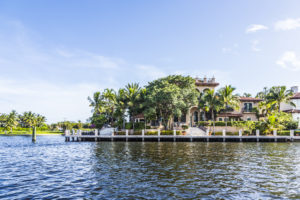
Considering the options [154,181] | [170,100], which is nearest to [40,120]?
[170,100]

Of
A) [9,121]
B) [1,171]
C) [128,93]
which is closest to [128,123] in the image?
[128,93]

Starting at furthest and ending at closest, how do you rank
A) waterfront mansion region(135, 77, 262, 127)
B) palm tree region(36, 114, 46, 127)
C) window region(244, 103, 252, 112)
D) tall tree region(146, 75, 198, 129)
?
1. palm tree region(36, 114, 46, 127)
2. window region(244, 103, 252, 112)
3. waterfront mansion region(135, 77, 262, 127)
4. tall tree region(146, 75, 198, 129)

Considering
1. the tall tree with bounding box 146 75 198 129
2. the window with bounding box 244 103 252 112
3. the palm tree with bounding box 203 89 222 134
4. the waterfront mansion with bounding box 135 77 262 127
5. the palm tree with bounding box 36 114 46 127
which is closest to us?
the tall tree with bounding box 146 75 198 129

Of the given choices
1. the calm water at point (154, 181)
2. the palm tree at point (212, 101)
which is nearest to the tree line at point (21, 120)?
the palm tree at point (212, 101)

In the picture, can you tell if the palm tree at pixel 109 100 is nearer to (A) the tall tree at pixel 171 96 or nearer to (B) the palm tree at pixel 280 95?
(A) the tall tree at pixel 171 96

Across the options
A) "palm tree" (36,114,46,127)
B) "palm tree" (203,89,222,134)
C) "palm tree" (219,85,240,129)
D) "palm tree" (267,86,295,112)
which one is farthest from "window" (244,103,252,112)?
"palm tree" (36,114,46,127)

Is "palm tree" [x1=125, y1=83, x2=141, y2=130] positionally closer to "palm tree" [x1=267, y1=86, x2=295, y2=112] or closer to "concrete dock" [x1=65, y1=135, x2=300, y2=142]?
"concrete dock" [x1=65, y1=135, x2=300, y2=142]

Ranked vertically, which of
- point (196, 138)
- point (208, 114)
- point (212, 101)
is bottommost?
point (196, 138)

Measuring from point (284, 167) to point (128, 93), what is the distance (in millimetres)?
37054

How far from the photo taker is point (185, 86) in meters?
51.6

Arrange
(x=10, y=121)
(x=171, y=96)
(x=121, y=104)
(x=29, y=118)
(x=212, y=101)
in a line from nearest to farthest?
(x=171, y=96), (x=212, y=101), (x=121, y=104), (x=10, y=121), (x=29, y=118)

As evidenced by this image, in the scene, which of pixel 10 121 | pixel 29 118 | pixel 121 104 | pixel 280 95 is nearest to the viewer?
pixel 121 104

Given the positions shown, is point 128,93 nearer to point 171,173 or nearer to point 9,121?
point 171,173

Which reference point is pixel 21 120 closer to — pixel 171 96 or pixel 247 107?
pixel 171 96
